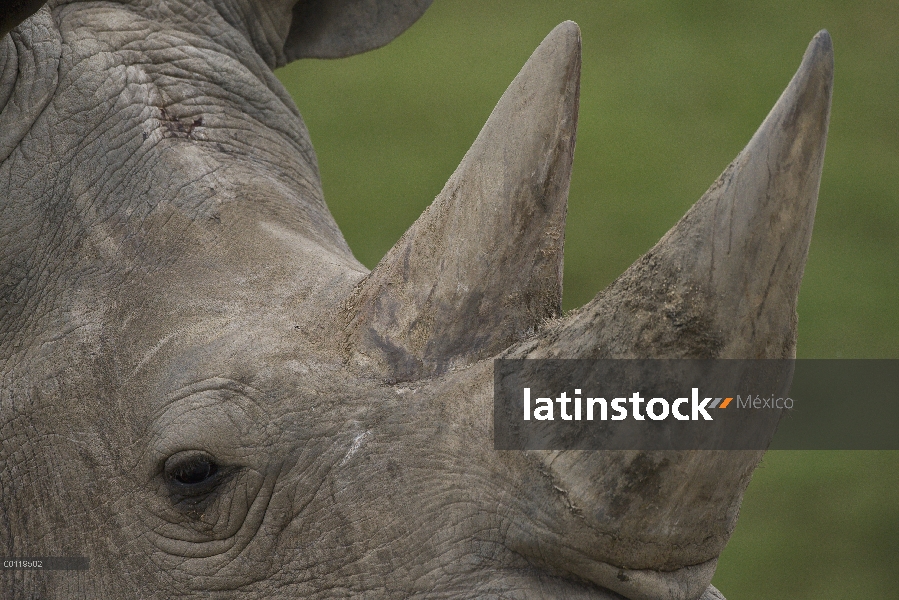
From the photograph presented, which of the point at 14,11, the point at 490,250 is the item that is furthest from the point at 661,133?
the point at 14,11

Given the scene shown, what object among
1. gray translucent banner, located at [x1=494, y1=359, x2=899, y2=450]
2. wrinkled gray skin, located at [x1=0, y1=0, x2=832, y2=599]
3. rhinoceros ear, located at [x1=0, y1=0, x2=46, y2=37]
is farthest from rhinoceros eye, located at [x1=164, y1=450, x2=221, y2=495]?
rhinoceros ear, located at [x1=0, y1=0, x2=46, y2=37]

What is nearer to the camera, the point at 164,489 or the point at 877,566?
the point at 164,489

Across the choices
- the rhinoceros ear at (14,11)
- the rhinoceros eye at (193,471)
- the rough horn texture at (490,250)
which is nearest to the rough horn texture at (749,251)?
the rough horn texture at (490,250)

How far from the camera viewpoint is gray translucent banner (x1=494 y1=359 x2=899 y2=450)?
1.39 metres

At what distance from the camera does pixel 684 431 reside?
140cm

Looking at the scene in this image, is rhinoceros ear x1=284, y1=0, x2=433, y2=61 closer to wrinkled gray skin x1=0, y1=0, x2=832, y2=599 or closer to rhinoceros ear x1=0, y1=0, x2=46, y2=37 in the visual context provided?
wrinkled gray skin x1=0, y1=0, x2=832, y2=599

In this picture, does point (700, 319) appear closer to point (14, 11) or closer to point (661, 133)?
point (14, 11)

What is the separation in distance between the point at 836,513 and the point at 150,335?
124 inches

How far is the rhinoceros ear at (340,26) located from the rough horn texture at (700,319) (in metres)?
1.26

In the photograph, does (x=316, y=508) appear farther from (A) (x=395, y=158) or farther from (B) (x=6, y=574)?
(A) (x=395, y=158)

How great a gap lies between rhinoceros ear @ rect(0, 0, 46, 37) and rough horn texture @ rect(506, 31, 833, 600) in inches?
28.4

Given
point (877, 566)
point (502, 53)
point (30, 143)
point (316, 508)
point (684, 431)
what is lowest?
point (877, 566)

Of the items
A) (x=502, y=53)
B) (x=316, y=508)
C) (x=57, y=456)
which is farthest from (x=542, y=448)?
(x=502, y=53)

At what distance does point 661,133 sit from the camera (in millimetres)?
6223
